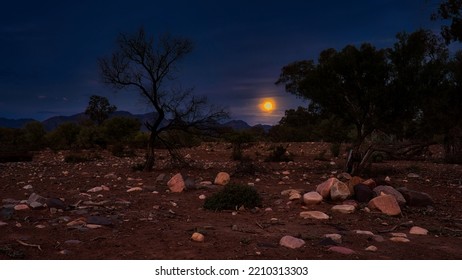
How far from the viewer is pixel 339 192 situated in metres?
9.98

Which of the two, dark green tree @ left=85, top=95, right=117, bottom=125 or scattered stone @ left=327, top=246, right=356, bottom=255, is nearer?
scattered stone @ left=327, top=246, right=356, bottom=255

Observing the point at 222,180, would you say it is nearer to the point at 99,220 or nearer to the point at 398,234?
the point at 99,220

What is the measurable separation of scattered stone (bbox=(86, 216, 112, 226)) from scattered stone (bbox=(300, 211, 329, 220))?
3639 mm

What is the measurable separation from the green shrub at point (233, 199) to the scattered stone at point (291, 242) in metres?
2.95

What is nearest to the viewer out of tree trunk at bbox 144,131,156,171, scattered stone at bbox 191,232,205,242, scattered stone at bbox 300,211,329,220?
scattered stone at bbox 191,232,205,242

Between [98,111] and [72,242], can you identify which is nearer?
[72,242]

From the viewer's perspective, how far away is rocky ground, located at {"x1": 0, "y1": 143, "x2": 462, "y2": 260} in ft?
20.3

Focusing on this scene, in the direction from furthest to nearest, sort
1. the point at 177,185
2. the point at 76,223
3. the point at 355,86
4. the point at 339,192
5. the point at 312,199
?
the point at 355,86
the point at 177,185
the point at 339,192
the point at 312,199
the point at 76,223

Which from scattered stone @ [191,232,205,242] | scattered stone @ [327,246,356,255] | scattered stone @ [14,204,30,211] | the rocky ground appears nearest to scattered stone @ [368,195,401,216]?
the rocky ground

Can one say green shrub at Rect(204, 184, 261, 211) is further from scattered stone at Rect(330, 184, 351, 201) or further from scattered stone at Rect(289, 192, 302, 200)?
scattered stone at Rect(330, 184, 351, 201)

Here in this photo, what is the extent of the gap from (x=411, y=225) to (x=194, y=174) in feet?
28.1

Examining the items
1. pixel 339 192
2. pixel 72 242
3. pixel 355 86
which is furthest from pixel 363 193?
pixel 355 86

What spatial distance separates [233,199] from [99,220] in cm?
290
